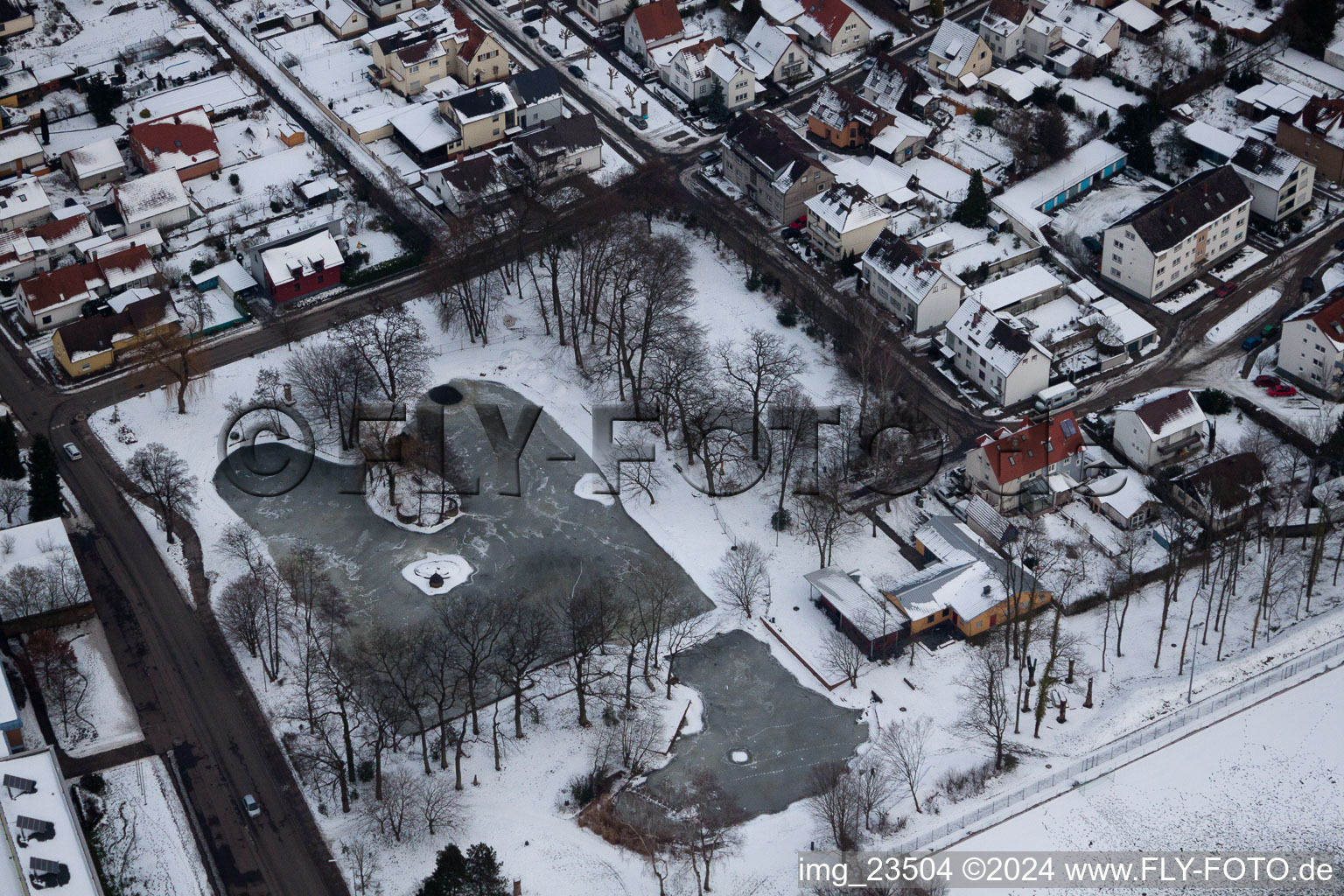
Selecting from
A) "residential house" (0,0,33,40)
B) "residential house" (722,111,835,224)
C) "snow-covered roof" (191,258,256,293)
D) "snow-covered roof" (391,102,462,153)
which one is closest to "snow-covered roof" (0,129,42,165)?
"residential house" (0,0,33,40)

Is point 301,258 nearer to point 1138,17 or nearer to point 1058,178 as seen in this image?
point 1058,178

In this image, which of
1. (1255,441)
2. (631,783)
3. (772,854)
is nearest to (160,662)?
(631,783)

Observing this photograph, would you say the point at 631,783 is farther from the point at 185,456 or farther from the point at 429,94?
the point at 429,94

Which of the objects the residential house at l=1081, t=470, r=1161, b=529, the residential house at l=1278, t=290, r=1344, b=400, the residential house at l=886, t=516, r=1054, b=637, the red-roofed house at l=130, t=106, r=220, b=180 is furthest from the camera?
the red-roofed house at l=130, t=106, r=220, b=180

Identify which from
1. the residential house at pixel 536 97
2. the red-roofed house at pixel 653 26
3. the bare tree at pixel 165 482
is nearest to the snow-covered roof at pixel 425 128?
the residential house at pixel 536 97

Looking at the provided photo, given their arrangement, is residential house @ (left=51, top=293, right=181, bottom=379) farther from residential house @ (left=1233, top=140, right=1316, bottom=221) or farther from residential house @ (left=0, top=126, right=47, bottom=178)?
residential house @ (left=1233, top=140, right=1316, bottom=221)

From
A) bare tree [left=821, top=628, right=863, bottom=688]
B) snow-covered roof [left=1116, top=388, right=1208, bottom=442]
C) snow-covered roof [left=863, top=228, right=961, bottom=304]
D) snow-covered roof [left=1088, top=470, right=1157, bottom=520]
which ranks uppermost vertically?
snow-covered roof [left=863, top=228, right=961, bottom=304]

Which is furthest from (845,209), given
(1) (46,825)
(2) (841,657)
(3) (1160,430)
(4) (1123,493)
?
(1) (46,825)
